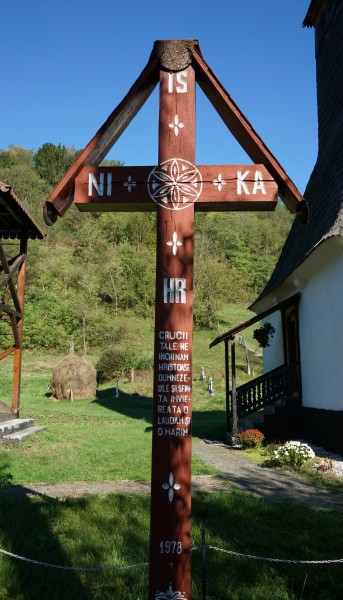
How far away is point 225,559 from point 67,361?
66.0ft

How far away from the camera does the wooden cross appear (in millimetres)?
3113

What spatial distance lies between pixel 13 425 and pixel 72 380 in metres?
11.8

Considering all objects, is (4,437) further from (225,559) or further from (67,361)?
(67,361)

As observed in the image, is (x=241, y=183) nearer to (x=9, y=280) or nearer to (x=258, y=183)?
(x=258, y=183)

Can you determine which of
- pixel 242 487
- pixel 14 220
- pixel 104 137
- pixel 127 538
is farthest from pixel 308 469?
pixel 14 220

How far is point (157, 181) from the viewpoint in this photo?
3.50 metres

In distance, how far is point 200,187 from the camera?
3.50 m

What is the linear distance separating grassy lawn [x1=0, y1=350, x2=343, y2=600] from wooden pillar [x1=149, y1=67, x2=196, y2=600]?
0.93 m

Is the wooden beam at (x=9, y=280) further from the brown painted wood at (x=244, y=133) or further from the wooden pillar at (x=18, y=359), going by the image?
the brown painted wood at (x=244, y=133)

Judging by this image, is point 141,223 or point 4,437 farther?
point 141,223

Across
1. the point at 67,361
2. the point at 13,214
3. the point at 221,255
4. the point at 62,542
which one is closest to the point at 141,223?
the point at 221,255

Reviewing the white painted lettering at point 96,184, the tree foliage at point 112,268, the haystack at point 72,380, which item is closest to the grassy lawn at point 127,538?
the white painted lettering at point 96,184

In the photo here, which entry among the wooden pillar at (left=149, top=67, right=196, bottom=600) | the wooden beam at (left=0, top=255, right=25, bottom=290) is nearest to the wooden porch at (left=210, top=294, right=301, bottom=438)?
the wooden beam at (left=0, top=255, right=25, bottom=290)

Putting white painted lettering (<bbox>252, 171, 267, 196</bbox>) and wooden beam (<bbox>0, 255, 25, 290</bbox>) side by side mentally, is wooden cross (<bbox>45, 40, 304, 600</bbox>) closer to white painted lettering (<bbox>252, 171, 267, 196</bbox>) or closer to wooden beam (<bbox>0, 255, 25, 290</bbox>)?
white painted lettering (<bbox>252, 171, 267, 196</bbox>)
